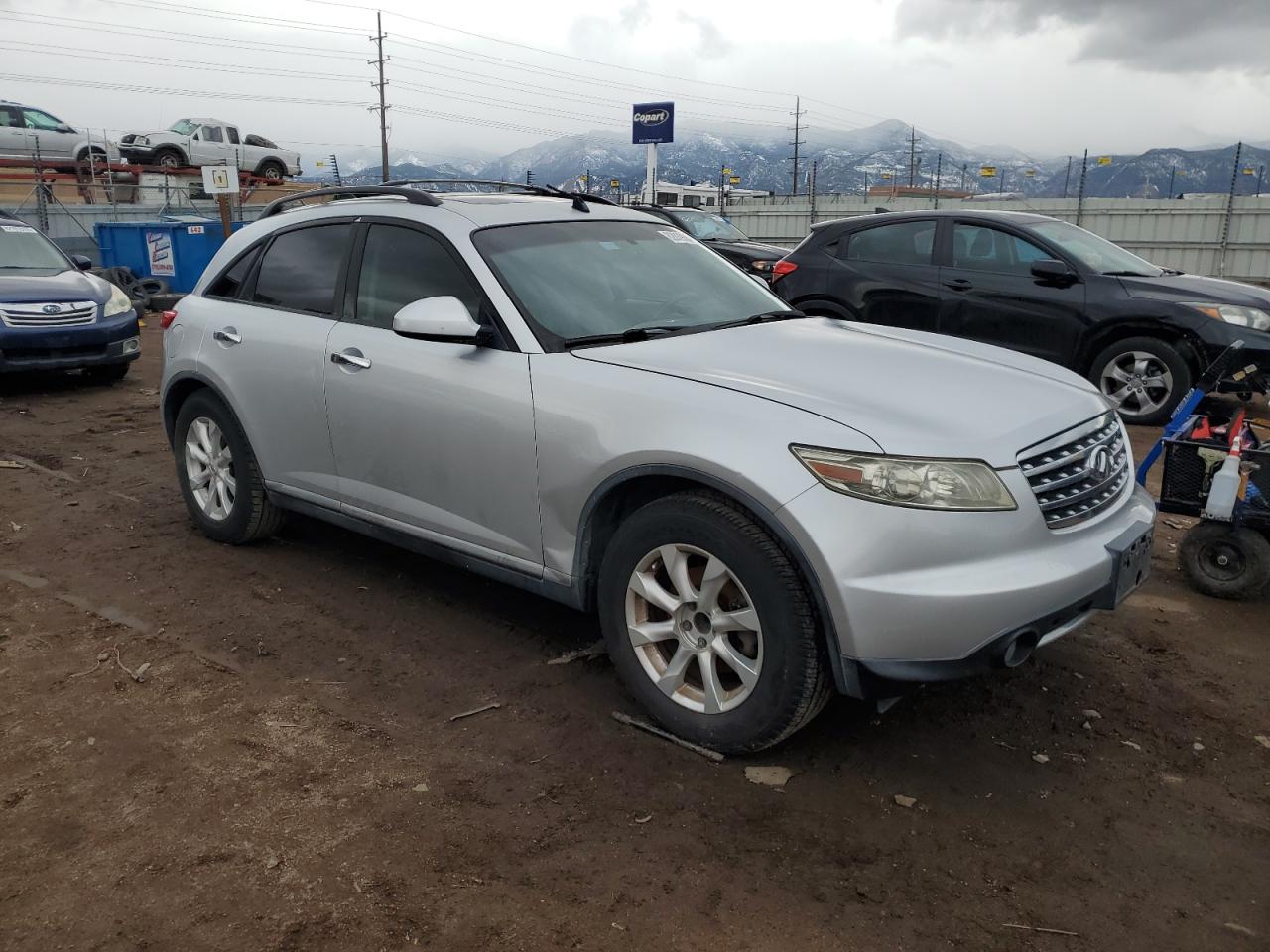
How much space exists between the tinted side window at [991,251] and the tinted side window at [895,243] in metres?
0.25

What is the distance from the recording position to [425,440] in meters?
3.83

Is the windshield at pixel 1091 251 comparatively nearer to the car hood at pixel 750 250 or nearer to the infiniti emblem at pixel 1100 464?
the infiniti emblem at pixel 1100 464

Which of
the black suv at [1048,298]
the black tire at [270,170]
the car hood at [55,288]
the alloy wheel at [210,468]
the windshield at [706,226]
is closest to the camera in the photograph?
the alloy wheel at [210,468]

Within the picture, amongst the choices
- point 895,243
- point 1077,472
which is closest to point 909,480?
point 1077,472

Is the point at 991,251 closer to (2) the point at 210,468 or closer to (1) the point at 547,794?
(2) the point at 210,468

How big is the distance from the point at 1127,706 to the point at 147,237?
59.3 ft

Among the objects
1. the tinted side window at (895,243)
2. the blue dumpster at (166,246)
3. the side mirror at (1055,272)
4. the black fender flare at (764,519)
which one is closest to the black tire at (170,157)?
the blue dumpster at (166,246)

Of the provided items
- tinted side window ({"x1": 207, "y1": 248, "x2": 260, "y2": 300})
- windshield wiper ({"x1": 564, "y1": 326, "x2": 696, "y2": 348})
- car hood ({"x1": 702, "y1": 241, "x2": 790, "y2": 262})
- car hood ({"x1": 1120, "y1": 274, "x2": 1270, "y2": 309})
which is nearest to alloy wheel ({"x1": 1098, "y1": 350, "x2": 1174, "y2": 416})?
car hood ({"x1": 1120, "y1": 274, "x2": 1270, "y2": 309})

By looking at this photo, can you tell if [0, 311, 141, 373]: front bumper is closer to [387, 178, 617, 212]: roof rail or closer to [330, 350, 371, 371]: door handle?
[387, 178, 617, 212]: roof rail

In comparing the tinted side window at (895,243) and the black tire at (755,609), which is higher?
the tinted side window at (895,243)

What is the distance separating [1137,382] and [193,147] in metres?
30.6

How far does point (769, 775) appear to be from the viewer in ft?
10.2

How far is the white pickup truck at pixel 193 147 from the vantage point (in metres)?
31.1

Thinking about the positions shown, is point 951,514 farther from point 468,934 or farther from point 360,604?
point 360,604
